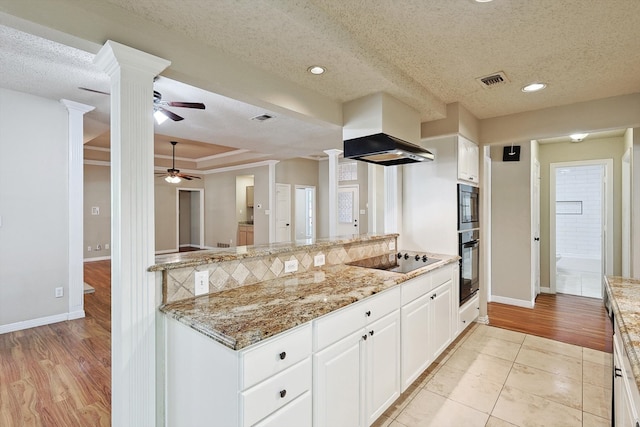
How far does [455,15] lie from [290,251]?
1.76 meters

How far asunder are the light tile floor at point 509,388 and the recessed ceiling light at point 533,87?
2.45m

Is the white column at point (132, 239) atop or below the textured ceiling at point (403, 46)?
below

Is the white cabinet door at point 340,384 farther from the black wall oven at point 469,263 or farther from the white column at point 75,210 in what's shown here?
the white column at point 75,210

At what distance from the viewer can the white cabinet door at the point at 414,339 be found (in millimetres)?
2156

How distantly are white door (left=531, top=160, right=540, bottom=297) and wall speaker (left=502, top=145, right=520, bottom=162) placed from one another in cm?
36

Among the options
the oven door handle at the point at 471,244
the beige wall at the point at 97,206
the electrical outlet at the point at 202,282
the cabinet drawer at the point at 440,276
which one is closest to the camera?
the electrical outlet at the point at 202,282

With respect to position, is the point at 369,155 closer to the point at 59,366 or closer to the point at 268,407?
the point at 268,407

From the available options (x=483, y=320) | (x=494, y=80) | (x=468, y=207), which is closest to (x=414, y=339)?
(x=468, y=207)

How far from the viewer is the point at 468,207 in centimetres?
338

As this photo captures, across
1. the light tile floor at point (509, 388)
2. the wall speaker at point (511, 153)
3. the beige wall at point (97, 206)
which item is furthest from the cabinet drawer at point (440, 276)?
the beige wall at point (97, 206)

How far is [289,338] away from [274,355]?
3.8 inches

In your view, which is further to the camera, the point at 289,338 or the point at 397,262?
the point at 397,262

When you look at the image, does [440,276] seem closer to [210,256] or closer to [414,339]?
[414,339]

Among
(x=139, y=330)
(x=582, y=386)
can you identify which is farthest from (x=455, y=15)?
(x=582, y=386)
